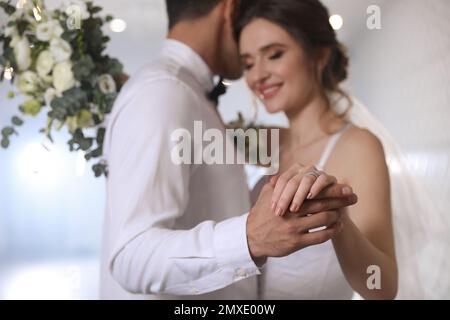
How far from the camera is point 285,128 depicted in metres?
0.92

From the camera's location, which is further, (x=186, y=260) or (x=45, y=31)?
(x=45, y=31)

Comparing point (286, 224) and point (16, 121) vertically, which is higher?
point (16, 121)

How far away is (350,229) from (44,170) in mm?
467

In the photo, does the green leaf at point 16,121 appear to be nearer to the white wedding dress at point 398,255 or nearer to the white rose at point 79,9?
the white rose at point 79,9

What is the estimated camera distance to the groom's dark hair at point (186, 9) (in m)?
0.92

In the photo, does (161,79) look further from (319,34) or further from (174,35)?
(319,34)

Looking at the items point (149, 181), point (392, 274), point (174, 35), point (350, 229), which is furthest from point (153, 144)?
point (392, 274)

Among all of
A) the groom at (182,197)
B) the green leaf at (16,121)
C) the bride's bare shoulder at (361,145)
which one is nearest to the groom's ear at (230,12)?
the groom at (182,197)

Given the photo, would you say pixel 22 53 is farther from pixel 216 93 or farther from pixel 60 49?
pixel 216 93

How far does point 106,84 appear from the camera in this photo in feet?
3.05

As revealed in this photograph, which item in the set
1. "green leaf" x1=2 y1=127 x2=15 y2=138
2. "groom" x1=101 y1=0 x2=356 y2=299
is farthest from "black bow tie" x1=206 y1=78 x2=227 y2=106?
"green leaf" x1=2 y1=127 x2=15 y2=138

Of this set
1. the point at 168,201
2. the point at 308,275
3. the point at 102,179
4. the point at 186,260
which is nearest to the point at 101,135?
the point at 102,179

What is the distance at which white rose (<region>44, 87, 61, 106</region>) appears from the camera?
0.93 meters

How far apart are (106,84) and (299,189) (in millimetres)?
379
